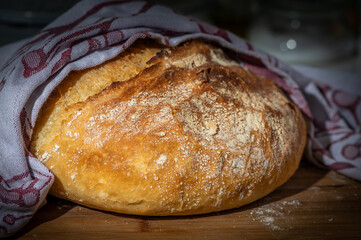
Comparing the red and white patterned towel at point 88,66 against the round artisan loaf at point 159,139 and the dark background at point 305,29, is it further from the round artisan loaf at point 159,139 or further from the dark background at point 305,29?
the dark background at point 305,29

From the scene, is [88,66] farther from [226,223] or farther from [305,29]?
[305,29]

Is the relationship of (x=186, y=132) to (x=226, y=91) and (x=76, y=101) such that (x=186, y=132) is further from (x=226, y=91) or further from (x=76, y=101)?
(x=76, y=101)

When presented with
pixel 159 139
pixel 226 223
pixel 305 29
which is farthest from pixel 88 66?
pixel 305 29

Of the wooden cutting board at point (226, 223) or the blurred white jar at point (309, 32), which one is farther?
the blurred white jar at point (309, 32)

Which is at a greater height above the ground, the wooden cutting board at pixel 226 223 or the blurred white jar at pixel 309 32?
the blurred white jar at pixel 309 32

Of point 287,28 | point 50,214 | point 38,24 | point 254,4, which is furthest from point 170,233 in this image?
point 254,4

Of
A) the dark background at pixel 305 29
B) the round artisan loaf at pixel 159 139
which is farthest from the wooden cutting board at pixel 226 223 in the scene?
the dark background at pixel 305 29
